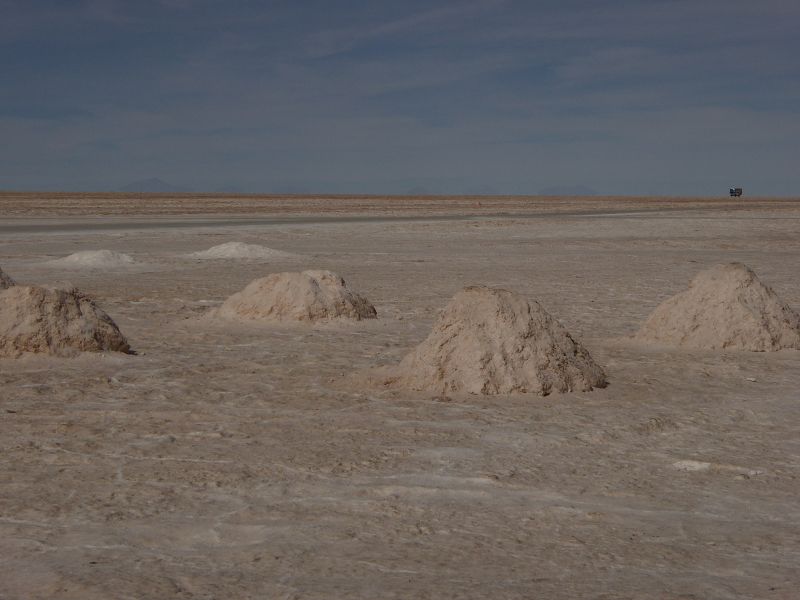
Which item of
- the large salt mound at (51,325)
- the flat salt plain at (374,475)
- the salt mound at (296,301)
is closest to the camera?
the flat salt plain at (374,475)

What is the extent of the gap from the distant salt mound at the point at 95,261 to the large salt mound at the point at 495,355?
12021 mm

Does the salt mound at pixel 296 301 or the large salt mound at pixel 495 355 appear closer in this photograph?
the large salt mound at pixel 495 355

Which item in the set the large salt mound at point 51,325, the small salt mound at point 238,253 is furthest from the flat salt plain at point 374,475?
the small salt mound at point 238,253

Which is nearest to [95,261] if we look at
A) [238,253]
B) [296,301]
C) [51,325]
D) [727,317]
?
[238,253]

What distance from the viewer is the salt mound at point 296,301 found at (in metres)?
11.1

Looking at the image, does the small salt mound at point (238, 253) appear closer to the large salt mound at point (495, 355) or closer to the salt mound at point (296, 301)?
the salt mound at point (296, 301)

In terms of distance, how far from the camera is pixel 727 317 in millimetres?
9695

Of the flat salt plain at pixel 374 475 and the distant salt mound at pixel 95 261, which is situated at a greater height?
the distant salt mound at pixel 95 261

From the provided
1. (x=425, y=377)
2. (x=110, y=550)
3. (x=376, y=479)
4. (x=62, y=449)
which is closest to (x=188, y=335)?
(x=425, y=377)

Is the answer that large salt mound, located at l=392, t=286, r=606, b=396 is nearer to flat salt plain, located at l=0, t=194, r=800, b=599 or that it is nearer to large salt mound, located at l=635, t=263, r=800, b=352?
flat salt plain, located at l=0, t=194, r=800, b=599

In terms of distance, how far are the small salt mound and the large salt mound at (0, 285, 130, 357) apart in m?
11.8

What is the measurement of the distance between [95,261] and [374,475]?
47.2ft

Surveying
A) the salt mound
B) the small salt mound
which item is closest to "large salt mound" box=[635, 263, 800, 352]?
the salt mound

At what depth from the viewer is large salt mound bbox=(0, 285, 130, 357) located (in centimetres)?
862
